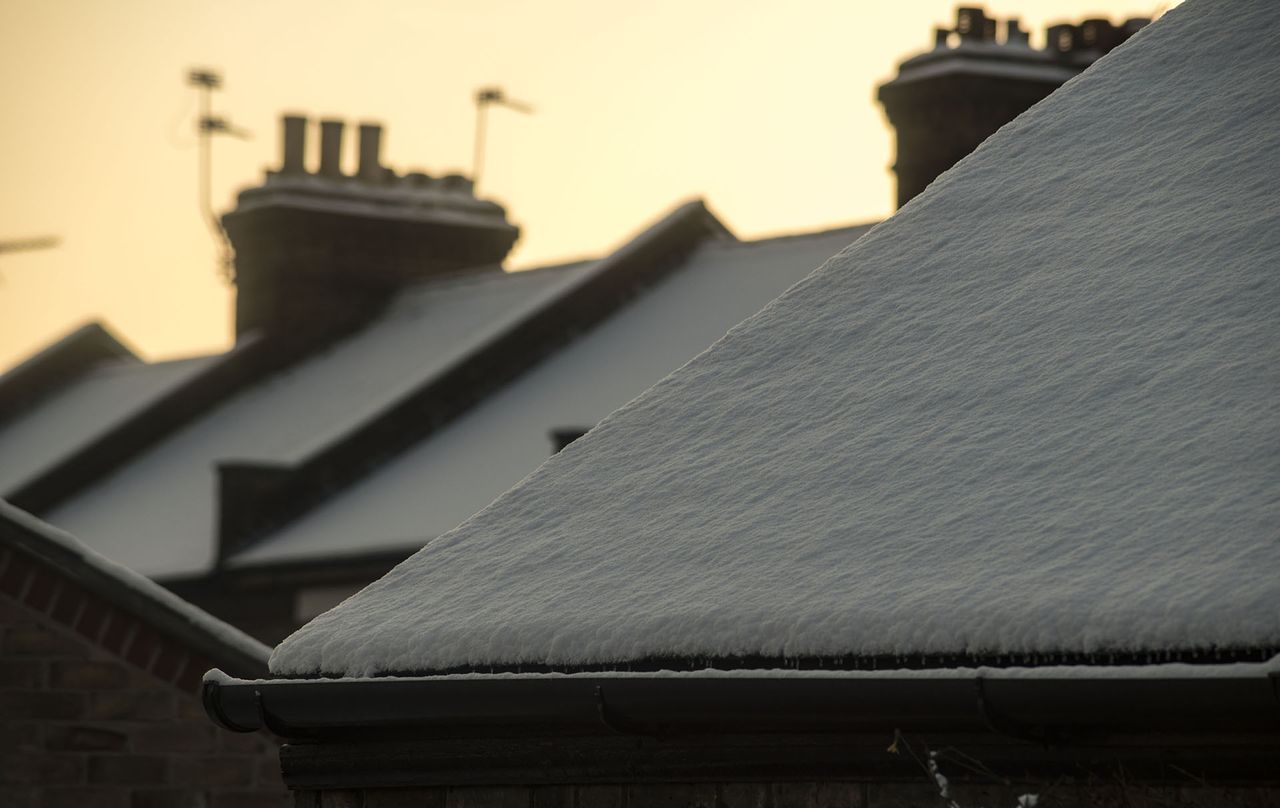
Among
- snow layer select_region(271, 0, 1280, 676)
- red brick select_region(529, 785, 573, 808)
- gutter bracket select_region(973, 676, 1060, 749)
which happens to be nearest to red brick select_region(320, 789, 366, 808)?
snow layer select_region(271, 0, 1280, 676)

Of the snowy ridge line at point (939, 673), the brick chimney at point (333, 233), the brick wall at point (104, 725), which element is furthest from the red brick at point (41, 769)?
the brick chimney at point (333, 233)

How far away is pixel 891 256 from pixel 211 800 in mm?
4215

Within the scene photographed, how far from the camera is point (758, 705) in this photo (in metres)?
5.65

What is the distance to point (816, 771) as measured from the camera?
229 inches

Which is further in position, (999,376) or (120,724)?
(120,724)

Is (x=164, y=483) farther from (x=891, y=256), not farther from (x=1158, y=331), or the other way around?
(x=1158, y=331)

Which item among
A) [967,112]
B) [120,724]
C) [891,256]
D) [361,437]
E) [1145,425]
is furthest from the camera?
[967,112]

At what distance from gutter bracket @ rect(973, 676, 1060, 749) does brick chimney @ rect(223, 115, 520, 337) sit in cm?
1858

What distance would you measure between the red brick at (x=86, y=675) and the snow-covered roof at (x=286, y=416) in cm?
891

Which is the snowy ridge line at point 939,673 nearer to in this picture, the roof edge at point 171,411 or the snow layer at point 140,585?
the snow layer at point 140,585

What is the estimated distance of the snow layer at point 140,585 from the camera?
9859 mm

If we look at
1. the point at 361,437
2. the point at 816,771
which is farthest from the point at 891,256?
the point at 361,437

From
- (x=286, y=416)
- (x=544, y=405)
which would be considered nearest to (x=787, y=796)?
(x=544, y=405)

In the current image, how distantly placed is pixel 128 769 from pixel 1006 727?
18.3 feet
